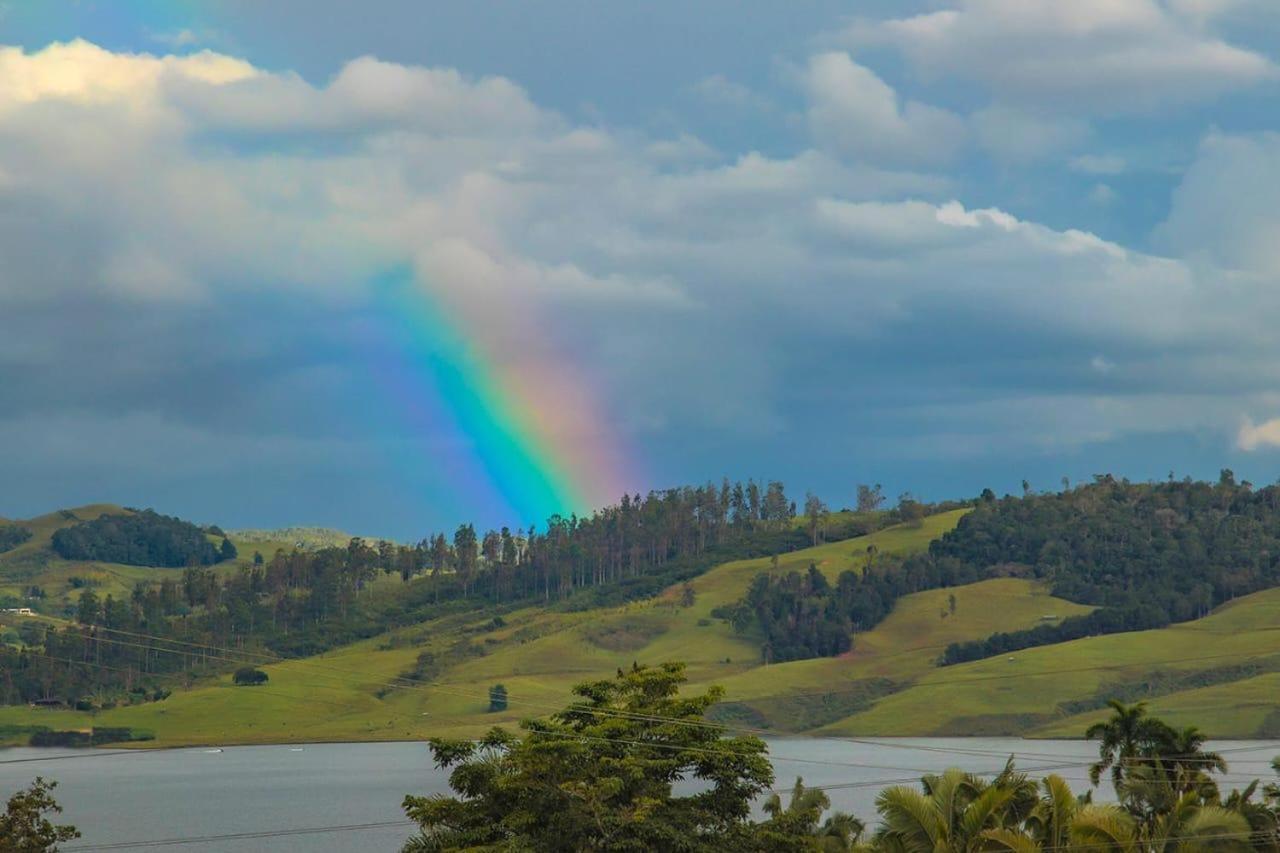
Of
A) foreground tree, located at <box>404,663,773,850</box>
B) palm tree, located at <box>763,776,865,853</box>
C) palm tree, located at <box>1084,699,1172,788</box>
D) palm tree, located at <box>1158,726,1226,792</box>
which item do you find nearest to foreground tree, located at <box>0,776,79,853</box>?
foreground tree, located at <box>404,663,773,850</box>

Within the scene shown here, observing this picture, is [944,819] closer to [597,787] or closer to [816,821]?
[597,787]

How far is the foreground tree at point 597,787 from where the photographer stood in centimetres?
7006

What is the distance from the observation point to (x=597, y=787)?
232 feet

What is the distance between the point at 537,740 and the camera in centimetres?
7356

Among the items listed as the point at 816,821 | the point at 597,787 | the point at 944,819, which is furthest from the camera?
the point at 816,821

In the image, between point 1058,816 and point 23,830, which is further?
point 23,830

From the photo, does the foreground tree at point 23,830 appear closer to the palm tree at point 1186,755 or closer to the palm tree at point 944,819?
the palm tree at point 944,819

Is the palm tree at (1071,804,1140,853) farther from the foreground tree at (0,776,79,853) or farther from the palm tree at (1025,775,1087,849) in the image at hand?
the foreground tree at (0,776,79,853)

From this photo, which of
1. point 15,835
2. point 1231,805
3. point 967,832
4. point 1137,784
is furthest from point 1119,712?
point 15,835

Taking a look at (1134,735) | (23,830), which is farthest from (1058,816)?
(23,830)

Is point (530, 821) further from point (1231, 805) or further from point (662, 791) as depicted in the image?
point (1231, 805)

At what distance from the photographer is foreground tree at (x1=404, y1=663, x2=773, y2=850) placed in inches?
2758

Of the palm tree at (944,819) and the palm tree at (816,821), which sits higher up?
the palm tree at (944,819)

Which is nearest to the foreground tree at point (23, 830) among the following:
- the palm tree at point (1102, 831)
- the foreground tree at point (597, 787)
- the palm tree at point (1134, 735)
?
the foreground tree at point (597, 787)
